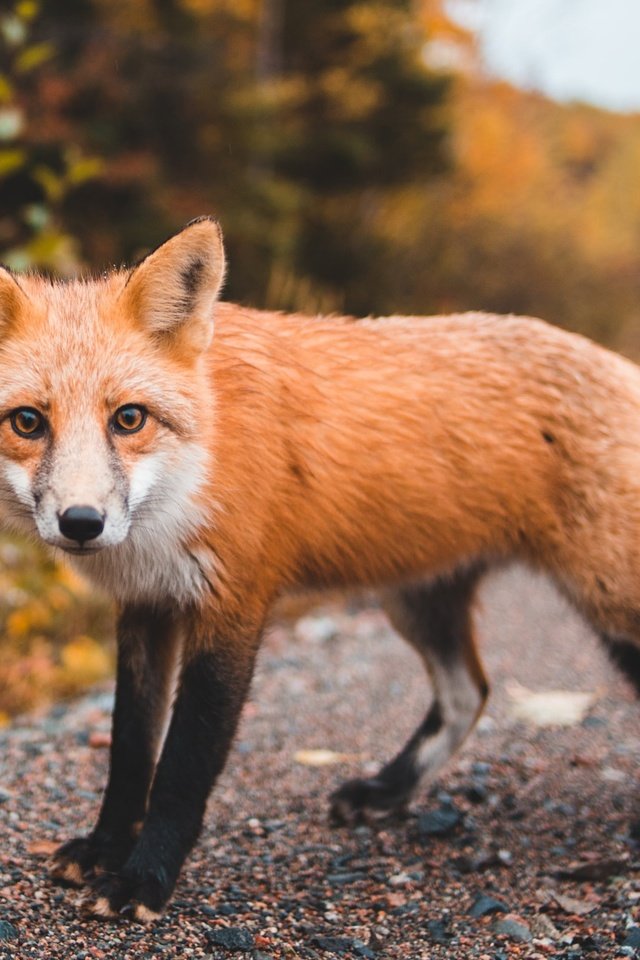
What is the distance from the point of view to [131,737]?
2.98 m

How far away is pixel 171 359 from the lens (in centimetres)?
276

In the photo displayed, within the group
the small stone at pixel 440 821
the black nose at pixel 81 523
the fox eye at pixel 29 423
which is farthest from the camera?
the small stone at pixel 440 821

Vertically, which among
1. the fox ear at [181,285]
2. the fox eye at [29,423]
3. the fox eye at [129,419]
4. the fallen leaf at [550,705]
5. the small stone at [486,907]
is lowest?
the fallen leaf at [550,705]

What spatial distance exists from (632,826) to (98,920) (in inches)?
73.3

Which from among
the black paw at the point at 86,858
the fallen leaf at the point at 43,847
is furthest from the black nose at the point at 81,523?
the fallen leaf at the point at 43,847

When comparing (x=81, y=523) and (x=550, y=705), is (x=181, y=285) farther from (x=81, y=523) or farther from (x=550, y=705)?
(x=550, y=705)

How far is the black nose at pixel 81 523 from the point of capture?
90.3 inches

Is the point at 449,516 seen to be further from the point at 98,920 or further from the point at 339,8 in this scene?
the point at 339,8

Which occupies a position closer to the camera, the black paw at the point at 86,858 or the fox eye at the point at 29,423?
the fox eye at the point at 29,423

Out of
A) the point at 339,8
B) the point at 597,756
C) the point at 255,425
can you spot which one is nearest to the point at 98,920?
the point at 255,425

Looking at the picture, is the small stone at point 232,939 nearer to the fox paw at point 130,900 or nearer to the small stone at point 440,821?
the fox paw at point 130,900

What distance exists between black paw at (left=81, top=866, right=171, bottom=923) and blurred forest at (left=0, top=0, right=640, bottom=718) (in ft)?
7.74

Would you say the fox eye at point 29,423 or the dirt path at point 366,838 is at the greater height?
the fox eye at point 29,423

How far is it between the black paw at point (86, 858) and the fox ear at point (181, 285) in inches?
60.0
